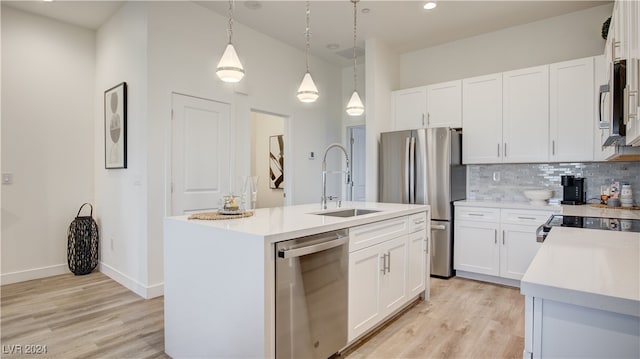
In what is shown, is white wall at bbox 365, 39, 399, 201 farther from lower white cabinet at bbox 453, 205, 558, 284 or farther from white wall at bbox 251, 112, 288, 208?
white wall at bbox 251, 112, 288, 208

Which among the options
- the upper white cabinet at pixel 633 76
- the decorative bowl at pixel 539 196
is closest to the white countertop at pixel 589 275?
the upper white cabinet at pixel 633 76

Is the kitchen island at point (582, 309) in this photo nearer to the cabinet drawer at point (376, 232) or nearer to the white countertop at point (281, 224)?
the white countertop at point (281, 224)

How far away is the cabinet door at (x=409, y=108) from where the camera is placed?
4465 mm

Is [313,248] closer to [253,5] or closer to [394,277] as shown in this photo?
[394,277]

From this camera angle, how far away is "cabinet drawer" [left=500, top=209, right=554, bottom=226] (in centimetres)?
345

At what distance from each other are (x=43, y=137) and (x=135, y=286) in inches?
84.1

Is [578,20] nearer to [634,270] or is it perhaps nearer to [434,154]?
[434,154]

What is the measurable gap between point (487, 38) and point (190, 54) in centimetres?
366

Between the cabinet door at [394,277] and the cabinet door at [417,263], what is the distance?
10 cm

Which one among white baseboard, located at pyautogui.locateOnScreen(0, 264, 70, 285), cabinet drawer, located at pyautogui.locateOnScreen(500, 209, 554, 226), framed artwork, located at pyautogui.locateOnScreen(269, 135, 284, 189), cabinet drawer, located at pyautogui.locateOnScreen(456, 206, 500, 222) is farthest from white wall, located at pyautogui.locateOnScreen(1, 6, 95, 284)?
cabinet drawer, located at pyautogui.locateOnScreen(500, 209, 554, 226)

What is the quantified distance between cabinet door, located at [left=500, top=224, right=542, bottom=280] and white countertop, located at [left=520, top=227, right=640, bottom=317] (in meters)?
2.32

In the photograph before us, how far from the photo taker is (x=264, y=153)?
6.74m

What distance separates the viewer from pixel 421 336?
247 cm

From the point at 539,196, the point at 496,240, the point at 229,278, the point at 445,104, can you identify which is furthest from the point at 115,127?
the point at 539,196
